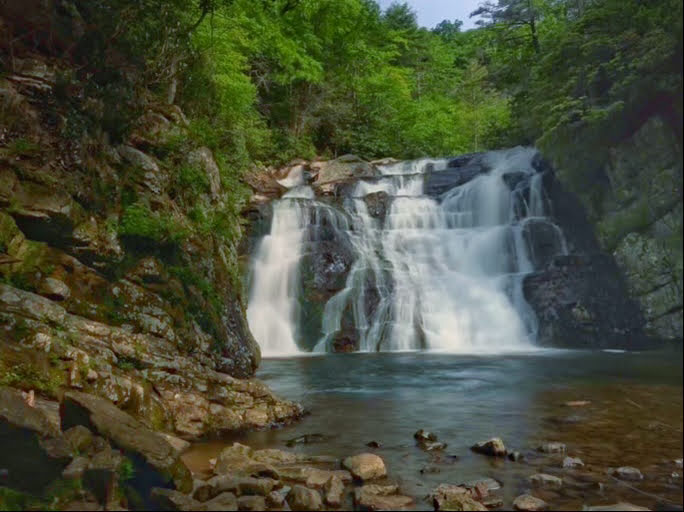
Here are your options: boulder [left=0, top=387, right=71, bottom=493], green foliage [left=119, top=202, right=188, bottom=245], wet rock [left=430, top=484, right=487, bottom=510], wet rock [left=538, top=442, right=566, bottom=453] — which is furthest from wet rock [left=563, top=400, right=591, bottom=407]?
green foliage [left=119, top=202, right=188, bottom=245]

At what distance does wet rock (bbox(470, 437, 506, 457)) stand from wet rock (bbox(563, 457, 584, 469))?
66 cm

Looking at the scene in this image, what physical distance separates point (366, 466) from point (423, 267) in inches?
518

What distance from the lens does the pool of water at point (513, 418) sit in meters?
3.91

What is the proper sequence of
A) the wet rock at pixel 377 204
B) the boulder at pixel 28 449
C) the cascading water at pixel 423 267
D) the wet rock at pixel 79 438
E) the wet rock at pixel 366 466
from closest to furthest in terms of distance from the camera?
the boulder at pixel 28 449
the wet rock at pixel 79 438
the wet rock at pixel 366 466
the cascading water at pixel 423 267
the wet rock at pixel 377 204

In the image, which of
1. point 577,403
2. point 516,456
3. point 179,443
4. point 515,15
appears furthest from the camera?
point 515,15

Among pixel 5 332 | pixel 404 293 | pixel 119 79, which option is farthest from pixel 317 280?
pixel 5 332

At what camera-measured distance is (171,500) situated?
4.16 metres

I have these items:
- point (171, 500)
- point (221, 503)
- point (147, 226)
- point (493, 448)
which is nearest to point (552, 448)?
point (493, 448)

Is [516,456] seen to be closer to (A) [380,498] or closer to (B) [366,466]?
(B) [366,466]

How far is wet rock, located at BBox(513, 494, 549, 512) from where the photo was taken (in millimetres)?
4199

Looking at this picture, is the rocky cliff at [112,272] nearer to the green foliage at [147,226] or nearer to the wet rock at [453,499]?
the green foliage at [147,226]

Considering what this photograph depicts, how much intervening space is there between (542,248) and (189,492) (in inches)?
537

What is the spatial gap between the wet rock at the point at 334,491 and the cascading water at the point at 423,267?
975 cm

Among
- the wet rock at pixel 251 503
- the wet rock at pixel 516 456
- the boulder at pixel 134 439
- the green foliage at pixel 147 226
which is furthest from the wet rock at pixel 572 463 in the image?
the green foliage at pixel 147 226
